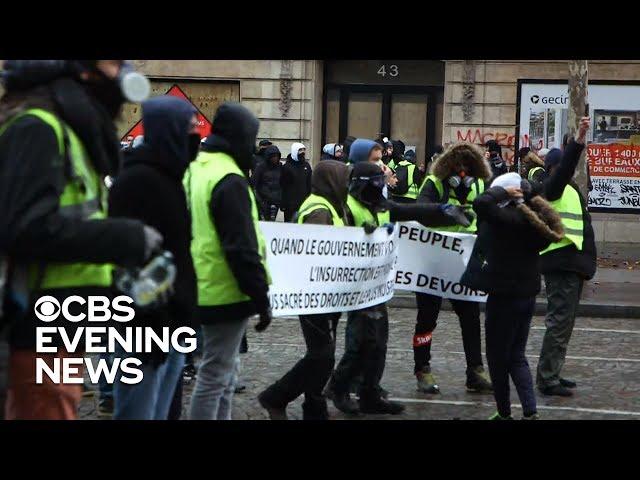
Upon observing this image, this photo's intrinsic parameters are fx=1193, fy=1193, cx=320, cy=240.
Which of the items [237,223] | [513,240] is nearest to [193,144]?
[237,223]

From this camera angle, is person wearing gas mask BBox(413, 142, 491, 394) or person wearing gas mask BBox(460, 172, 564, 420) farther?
person wearing gas mask BBox(413, 142, 491, 394)

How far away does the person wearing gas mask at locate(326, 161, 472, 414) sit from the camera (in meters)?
7.79

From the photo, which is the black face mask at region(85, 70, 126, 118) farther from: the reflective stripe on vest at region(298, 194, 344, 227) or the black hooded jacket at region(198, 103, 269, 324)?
the reflective stripe on vest at region(298, 194, 344, 227)

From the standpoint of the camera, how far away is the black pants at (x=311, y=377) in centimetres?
695

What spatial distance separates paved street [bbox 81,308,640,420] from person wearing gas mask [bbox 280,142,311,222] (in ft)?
28.5

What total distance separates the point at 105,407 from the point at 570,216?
3721 mm

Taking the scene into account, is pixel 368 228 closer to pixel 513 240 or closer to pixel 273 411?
pixel 513 240

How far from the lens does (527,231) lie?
7.18 m

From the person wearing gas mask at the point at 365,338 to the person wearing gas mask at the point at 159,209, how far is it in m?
3.14

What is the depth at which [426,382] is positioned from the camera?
8656 millimetres

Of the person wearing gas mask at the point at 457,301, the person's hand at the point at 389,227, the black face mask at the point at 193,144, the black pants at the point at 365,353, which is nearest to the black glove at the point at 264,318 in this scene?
the black face mask at the point at 193,144

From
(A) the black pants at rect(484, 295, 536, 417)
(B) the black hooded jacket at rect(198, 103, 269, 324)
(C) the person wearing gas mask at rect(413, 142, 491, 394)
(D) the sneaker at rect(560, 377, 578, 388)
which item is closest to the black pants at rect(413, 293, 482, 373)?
(C) the person wearing gas mask at rect(413, 142, 491, 394)
